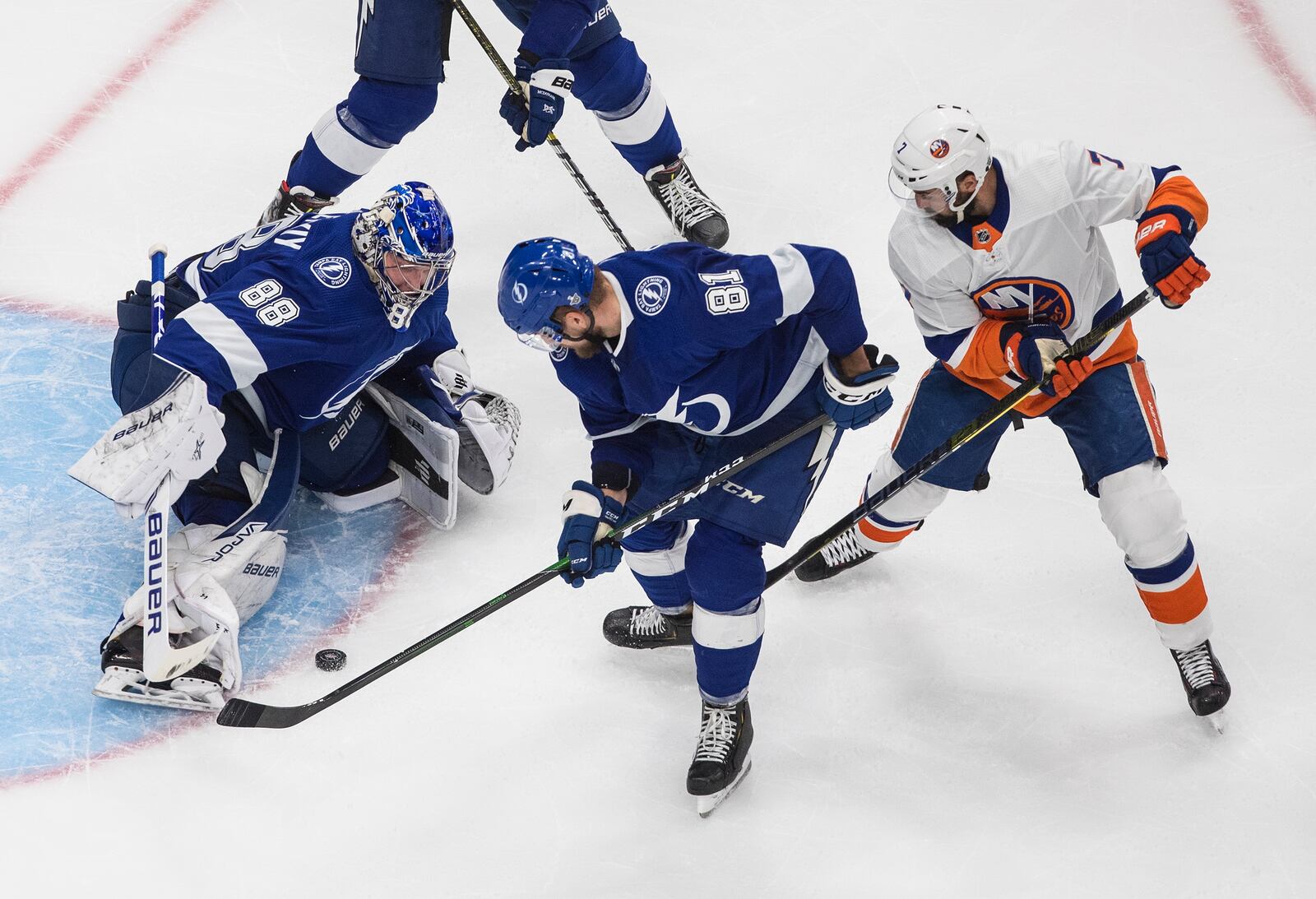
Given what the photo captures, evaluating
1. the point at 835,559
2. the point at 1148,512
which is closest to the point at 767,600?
the point at 835,559

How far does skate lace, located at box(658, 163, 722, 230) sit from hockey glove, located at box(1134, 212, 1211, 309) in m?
1.80

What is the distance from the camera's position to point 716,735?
9.79ft

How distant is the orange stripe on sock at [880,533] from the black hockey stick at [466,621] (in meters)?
0.48

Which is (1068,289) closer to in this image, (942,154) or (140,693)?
(942,154)

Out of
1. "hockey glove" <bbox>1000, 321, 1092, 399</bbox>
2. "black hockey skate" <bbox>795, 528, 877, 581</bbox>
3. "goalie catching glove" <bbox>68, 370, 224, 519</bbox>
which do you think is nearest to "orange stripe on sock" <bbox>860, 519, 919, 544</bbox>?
"black hockey skate" <bbox>795, 528, 877, 581</bbox>

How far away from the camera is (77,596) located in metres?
3.45

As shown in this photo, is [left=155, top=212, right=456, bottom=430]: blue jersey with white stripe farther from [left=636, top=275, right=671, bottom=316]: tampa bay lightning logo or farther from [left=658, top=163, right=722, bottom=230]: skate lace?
[left=658, top=163, right=722, bottom=230]: skate lace

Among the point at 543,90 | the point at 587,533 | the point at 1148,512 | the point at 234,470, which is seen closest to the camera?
the point at 587,533

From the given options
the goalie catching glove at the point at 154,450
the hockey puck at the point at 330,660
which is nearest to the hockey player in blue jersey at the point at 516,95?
the goalie catching glove at the point at 154,450

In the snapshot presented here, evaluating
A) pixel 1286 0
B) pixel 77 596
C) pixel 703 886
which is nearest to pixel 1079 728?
pixel 703 886

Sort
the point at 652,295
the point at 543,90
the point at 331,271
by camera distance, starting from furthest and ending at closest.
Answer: the point at 543,90, the point at 331,271, the point at 652,295

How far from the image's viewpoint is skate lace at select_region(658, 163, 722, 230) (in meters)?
4.38

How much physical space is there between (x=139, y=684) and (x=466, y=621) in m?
0.81

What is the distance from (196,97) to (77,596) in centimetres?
241
